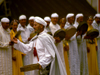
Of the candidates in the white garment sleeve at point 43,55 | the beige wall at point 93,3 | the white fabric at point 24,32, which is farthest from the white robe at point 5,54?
the beige wall at point 93,3

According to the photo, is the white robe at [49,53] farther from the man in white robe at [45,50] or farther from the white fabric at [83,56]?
the white fabric at [83,56]

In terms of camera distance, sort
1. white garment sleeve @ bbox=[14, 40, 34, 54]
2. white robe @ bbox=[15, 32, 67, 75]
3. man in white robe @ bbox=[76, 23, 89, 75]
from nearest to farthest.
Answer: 1. white robe @ bbox=[15, 32, 67, 75]
2. white garment sleeve @ bbox=[14, 40, 34, 54]
3. man in white robe @ bbox=[76, 23, 89, 75]

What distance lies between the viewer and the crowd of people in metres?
4.18

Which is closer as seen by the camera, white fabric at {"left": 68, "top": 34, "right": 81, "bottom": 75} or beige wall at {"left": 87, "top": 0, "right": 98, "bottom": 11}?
white fabric at {"left": 68, "top": 34, "right": 81, "bottom": 75}

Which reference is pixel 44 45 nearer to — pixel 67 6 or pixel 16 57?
pixel 16 57

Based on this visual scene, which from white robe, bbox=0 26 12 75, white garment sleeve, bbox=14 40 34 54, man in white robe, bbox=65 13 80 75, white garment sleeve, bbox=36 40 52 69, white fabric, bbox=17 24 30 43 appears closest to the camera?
white garment sleeve, bbox=36 40 52 69

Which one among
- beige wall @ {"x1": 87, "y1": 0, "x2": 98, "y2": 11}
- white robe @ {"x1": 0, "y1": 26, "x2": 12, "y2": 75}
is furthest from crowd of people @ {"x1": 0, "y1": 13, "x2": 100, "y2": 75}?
beige wall @ {"x1": 87, "y1": 0, "x2": 98, "y2": 11}

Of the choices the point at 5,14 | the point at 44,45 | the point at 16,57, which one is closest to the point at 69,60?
the point at 16,57

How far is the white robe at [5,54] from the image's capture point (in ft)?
18.6

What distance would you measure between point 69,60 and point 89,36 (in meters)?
0.97

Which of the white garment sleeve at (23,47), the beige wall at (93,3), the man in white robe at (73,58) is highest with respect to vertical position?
the beige wall at (93,3)

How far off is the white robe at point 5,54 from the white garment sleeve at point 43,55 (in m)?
1.63

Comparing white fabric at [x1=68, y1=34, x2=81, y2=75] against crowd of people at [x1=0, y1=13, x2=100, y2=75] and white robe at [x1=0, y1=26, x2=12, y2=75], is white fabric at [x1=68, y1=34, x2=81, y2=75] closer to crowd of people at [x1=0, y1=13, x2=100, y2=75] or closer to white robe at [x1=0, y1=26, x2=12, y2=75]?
crowd of people at [x1=0, y1=13, x2=100, y2=75]

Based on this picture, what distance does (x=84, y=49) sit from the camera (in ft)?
23.0
